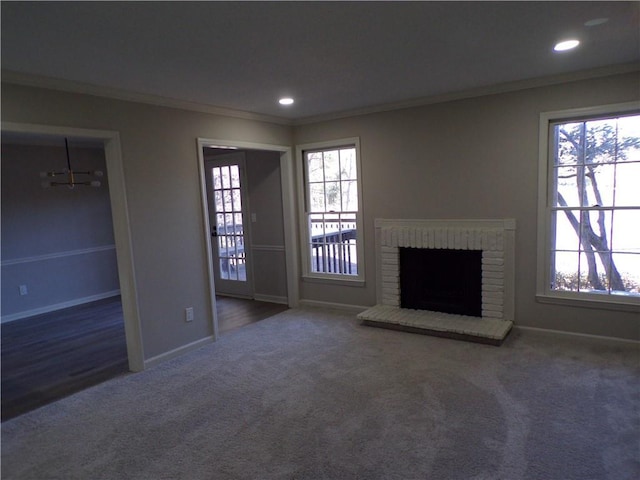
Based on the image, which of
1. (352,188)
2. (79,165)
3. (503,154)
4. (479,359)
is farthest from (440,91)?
(79,165)

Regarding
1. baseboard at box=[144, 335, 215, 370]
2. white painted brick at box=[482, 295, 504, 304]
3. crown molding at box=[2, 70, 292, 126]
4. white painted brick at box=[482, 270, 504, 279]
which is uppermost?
crown molding at box=[2, 70, 292, 126]

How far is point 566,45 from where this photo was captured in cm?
279

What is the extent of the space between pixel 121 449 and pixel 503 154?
157 inches

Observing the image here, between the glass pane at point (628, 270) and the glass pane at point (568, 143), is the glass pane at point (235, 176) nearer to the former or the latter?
the glass pane at point (568, 143)

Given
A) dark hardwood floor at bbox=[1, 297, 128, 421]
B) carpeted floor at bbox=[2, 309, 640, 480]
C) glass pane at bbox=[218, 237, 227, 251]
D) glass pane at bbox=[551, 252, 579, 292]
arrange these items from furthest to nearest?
glass pane at bbox=[218, 237, 227, 251] → glass pane at bbox=[551, 252, 579, 292] → dark hardwood floor at bbox=[1, 297, 128, 421] → carpeted floor at bbox=[2, 309, 640, 480]

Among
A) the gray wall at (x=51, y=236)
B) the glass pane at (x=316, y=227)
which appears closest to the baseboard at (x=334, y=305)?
the glass pane at (x=316, y=227)

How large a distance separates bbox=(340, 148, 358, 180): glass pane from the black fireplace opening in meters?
1.11

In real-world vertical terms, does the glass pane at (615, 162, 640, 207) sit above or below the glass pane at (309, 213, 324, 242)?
above

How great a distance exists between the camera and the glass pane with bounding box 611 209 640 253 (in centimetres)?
353

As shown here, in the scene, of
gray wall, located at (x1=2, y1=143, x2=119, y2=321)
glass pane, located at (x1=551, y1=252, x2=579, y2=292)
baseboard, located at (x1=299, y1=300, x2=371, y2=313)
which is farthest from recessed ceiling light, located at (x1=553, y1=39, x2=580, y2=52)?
gray wall, located at (x1=2, y1=143, x2=119, y2=321)

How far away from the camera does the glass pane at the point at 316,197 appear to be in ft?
17.1

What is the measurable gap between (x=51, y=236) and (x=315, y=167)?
4010mm

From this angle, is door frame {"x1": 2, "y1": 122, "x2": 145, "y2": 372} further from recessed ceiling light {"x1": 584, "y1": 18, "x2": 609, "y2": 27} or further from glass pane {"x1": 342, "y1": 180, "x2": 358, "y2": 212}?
recessed ceiling light {"x1": 584, "y1": 18, "x2": 609, "y2": 27}

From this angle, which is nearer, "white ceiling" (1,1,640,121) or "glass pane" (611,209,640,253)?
"white ceiling" (1,1,640,121)
